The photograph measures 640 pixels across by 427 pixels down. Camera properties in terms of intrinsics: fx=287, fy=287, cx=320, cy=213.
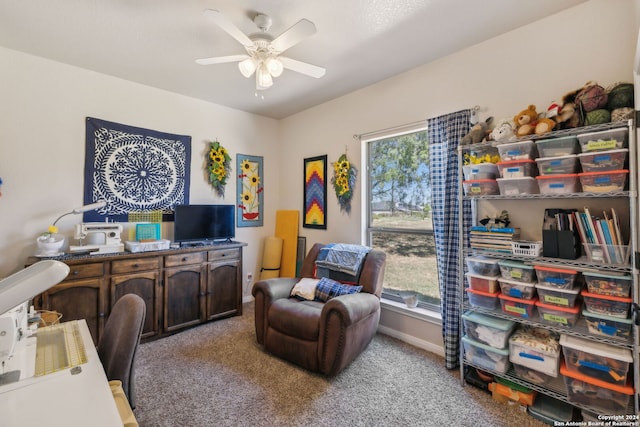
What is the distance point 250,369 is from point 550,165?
103 inches

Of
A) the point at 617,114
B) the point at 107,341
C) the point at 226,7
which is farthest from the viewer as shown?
the point at 226,7

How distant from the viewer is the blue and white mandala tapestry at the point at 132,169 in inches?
112

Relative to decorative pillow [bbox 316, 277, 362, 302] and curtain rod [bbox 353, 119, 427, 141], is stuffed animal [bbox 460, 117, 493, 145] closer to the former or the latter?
curtain rod [bbox 353, 119, 427, 141]

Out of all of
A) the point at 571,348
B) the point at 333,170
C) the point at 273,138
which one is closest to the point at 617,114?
the point at 571,348

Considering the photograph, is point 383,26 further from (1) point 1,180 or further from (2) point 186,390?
Result: (1) point 1,180

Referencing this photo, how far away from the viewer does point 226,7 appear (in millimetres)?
1932

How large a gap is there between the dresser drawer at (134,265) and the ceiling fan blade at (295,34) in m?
2.27

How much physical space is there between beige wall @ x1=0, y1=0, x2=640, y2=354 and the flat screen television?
0.27 metres

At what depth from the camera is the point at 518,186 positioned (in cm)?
194

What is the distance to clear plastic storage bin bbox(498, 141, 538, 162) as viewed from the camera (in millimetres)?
1894

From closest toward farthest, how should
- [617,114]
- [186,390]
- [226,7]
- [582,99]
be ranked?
[617,114] < [582,99] < [226,7] < [186,390]

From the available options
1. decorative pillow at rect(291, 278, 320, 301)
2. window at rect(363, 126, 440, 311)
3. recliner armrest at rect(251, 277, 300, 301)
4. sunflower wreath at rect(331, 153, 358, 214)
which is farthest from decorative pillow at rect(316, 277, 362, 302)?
sunflower wreath at rect(331, 153, 358, 214)

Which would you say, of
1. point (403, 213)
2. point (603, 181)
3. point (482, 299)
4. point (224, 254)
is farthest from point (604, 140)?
point (224, 254)

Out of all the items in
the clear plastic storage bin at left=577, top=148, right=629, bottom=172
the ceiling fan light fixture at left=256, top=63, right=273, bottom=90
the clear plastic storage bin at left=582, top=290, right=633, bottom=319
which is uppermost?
the ceiling fan light fixture at left=256, top=63, right=273, bottom=90
